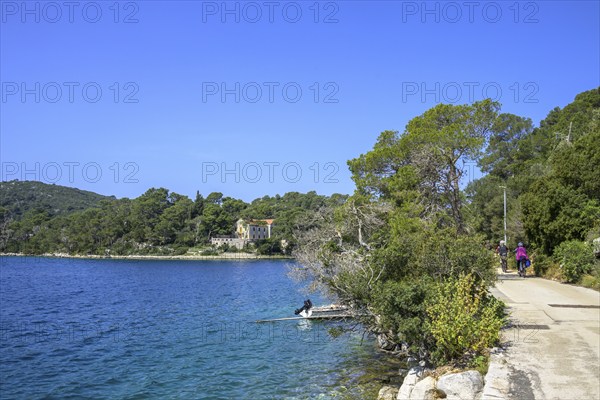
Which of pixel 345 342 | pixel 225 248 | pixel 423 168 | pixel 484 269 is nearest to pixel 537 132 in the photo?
pixel 423 168

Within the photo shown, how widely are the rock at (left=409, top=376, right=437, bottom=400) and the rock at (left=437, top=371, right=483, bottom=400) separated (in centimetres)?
31

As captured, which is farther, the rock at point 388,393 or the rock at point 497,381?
the rock at point 388,393

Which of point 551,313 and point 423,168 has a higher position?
point 423,168

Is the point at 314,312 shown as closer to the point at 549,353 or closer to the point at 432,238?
the point at 432,238

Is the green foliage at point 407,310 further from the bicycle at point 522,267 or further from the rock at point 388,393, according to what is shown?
the bicycle at point 522,267

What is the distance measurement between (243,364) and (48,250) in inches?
5597

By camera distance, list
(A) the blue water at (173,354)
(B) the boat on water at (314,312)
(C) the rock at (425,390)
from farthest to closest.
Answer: (B) the boat on water at (314,312), (A) the blue water at (173,354), (C) the rock at (425,390)

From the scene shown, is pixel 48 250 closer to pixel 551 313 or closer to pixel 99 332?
pixel 99 332

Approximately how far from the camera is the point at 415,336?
10.6 m

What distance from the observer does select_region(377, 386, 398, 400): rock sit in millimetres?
11578

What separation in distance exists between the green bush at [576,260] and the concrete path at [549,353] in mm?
3872

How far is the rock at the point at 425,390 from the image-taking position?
8.92 meters

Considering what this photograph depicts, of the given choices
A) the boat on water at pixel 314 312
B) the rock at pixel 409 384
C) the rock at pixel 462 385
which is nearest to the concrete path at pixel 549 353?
the rock at pixel 462 385

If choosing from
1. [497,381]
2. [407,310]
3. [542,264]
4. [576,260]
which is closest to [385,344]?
[407,310]
